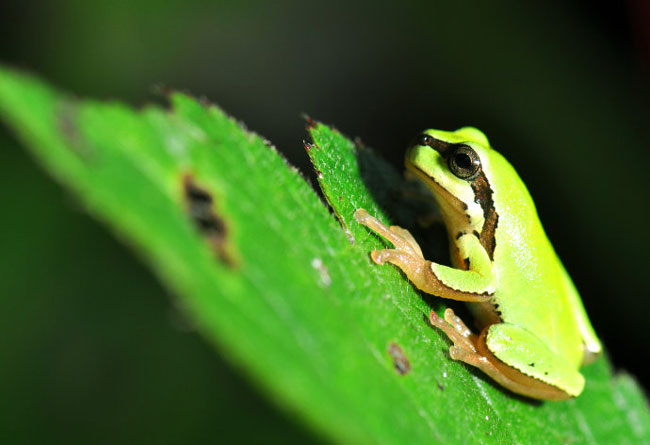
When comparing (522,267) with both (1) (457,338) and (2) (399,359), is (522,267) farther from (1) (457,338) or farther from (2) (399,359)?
(2) (399,359)

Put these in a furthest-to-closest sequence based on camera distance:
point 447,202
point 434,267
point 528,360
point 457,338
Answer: point 447,202, point 528,360, point 434,267, point 457,338

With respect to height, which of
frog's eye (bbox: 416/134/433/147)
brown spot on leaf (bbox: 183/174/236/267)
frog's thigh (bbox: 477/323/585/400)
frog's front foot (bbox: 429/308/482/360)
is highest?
brown spot on leaf (bbox: 183/174/236/267)

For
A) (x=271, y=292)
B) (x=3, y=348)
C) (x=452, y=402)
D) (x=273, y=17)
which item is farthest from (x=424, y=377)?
(x=273, y=17)

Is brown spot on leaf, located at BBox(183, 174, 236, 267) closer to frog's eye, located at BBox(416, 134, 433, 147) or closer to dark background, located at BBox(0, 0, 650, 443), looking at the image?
dark background, located at BBox(0, 0, 650, 443)

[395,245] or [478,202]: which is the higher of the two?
[395,245]

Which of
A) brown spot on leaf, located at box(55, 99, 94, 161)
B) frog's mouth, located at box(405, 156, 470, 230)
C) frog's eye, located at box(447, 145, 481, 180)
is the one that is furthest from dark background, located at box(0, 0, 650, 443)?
brown spot on leaf, located at box(55, 99, 94, 161)

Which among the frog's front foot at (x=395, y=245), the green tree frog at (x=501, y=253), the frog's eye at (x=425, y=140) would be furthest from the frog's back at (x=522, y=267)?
the frog's front foot at (x=395, y=245)

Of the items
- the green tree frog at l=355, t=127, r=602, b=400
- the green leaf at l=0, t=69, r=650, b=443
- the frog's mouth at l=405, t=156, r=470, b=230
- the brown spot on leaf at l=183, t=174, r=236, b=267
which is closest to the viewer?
the green leaf at l=0, t=69, r=650, b=443

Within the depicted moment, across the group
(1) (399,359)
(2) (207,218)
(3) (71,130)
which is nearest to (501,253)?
(1) (399,359)

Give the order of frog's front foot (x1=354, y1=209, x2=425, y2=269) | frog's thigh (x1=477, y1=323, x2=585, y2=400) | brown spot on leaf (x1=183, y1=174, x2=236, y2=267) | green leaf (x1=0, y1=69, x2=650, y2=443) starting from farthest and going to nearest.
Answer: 1. frog's thigh (x1=477, y1=323, x2=585, y2=400)
2. frog's front foot (x1=354, y1=209, x2=425, y2=269)
3. brown spot on leaf (x1=183, y1=174, x2=236, y2=267)
4. green leaf (x1=0, y1=69, x2=650, y2=443)
